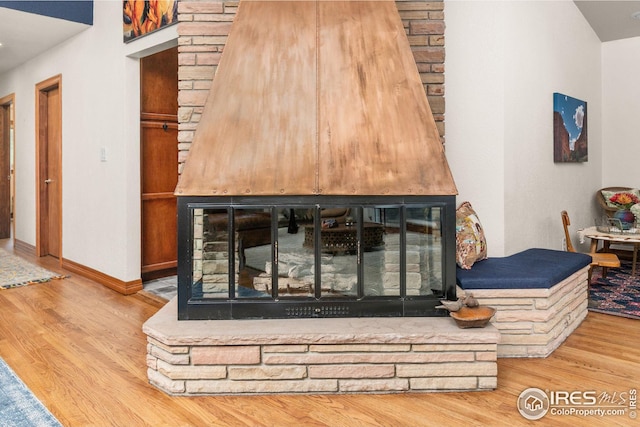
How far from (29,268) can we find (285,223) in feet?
12.6

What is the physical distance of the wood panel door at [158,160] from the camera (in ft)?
13.8

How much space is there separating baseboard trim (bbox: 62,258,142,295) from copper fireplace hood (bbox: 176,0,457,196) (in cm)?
206

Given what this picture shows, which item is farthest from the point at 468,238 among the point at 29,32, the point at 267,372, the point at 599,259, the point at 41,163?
the point at 41,163

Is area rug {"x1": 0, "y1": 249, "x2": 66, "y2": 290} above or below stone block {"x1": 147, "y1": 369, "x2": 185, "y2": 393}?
above

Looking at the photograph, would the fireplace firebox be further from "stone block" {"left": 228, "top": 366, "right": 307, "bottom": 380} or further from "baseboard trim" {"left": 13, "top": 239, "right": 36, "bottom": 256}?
"baseboard trim" {"left": 13, "top": 239, "right": 36, "bottom": 256}

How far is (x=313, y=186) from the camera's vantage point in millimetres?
2260

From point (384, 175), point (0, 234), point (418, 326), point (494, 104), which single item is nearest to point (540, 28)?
point (494, 104)

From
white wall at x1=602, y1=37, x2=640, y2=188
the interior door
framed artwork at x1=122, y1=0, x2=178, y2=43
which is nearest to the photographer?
framed artwork at x1=122, y1=0, x2=178, y2=43

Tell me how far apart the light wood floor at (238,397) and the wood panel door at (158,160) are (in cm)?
116

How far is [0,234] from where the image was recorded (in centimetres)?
686

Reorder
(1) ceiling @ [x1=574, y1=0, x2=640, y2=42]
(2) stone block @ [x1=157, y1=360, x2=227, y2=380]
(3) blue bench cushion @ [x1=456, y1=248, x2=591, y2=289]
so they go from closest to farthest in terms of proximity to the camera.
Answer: (2) stone block @ [x1=157, y1=360, x2=227, y2=380] → (3) blue bench cushion @ [x1=456, y1=248, x2=591, y2=289] → (1) ceiling @ [x1=574, y1=0, x2=640, y2=42]

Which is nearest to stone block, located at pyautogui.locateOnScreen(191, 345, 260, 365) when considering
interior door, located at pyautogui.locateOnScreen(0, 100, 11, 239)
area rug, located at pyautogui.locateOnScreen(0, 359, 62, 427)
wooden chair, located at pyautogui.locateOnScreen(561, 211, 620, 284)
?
area rug, located at pyautogui.locateOnScreen(0, 359, 62, 427)

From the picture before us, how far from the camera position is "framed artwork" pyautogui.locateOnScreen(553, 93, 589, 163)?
3.91 meters

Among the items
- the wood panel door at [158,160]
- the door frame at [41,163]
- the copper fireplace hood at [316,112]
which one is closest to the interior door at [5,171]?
the door frame at [41,163]
